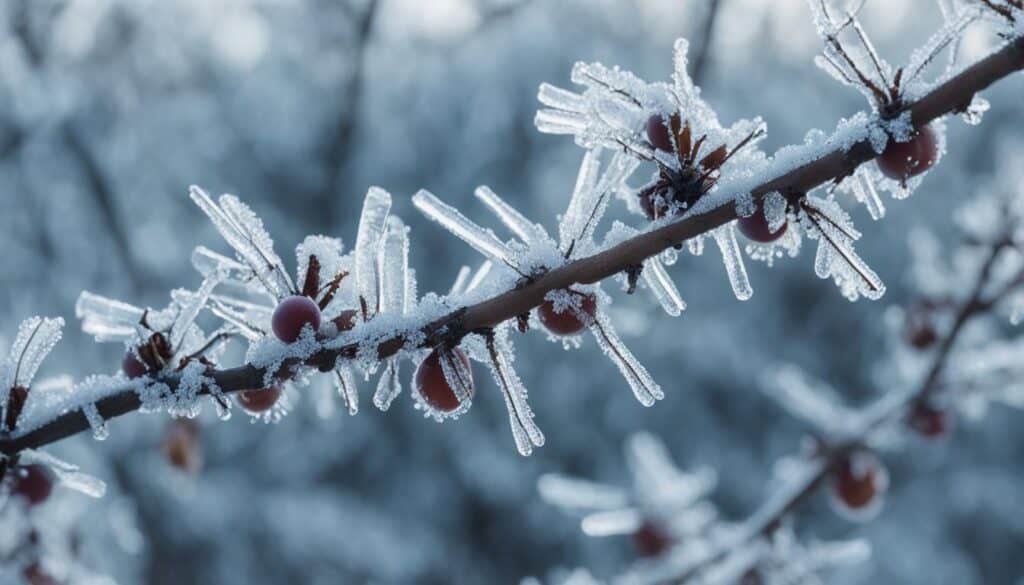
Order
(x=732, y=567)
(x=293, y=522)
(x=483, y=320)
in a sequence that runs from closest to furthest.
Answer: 1. (x=483, y=320)
2. (x=732, y=567)
3. (x=293, y=522)

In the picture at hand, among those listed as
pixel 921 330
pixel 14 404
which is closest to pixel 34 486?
pixel 14 404

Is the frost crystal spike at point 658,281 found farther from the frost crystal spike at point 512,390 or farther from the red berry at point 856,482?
the red berry at point 856,482

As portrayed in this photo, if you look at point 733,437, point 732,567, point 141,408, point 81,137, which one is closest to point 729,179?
point 141,408

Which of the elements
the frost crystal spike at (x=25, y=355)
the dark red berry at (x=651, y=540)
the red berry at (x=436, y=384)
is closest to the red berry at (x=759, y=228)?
the red berry at (x=436, y=384)

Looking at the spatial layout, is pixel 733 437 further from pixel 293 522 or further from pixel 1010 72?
pixel 1010 72

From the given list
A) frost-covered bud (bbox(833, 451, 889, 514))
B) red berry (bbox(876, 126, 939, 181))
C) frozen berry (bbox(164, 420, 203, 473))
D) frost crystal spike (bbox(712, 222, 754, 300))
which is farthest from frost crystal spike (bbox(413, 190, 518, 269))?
frost-covered bud (bbox(833, 451, 889, 514))

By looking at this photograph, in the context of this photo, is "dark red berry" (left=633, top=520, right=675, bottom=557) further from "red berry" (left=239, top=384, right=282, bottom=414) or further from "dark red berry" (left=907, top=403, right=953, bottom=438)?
"red berry" (left=239, top=384, right=282, bottom=414)
